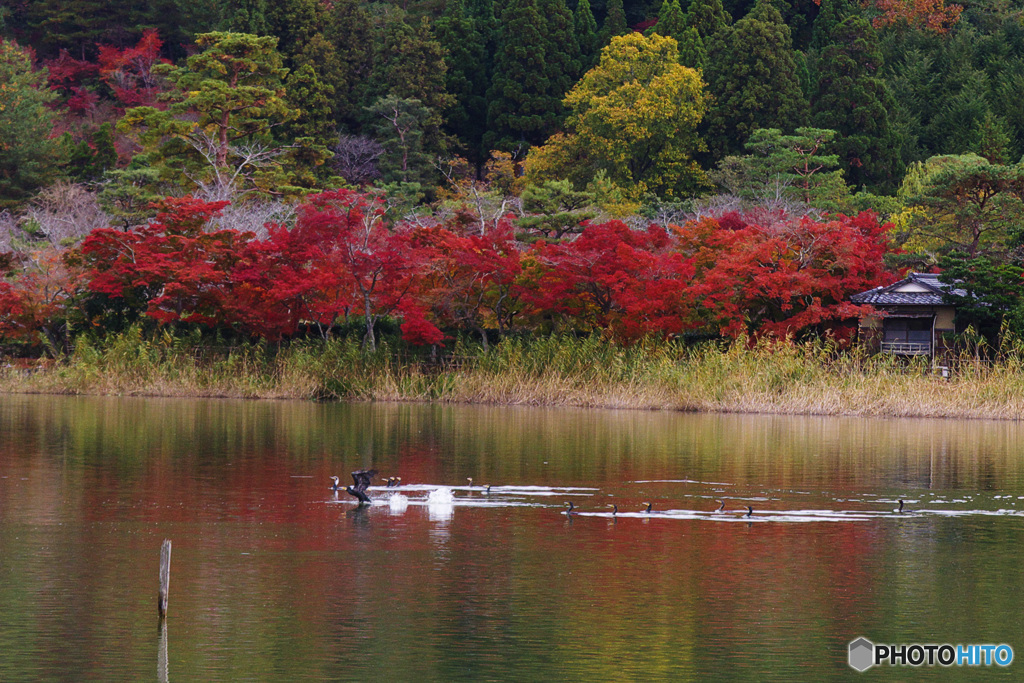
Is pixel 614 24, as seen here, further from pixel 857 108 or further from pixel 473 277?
pixel 473 277

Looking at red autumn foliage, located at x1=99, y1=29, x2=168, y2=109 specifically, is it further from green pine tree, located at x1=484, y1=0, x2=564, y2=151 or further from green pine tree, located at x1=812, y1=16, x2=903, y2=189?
green pine tree, located at x1=812, y1=16, x2=903, y2=189

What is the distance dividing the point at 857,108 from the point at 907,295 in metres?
24.0

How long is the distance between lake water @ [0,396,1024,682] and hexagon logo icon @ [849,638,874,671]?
0.09m

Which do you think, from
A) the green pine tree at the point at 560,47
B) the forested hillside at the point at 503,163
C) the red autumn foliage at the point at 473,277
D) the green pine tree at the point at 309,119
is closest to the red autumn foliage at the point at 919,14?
the forested hillside at the point at 503,163

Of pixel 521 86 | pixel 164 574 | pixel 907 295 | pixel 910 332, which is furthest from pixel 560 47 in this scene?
pixel 164 574

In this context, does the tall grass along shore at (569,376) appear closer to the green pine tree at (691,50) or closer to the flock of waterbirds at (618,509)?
the flock of waterbirds at (618,509)

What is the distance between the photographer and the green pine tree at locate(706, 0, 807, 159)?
60.9 metres

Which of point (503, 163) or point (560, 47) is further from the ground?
point (560, 47)

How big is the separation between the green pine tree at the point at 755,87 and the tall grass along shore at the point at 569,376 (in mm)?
25403

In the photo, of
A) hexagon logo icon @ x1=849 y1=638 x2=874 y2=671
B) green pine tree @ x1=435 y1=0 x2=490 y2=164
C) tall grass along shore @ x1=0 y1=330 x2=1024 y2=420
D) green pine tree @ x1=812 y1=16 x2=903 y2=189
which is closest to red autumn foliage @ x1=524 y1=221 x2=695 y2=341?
tall grass along shore @ x1=0 y1=330 x2=1024 y2=420

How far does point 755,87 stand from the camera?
60.9 metres

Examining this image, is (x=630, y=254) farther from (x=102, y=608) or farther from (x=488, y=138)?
(x=488, y=138)

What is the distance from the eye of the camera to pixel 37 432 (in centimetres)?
2770

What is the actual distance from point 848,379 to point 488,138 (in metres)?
36.3
